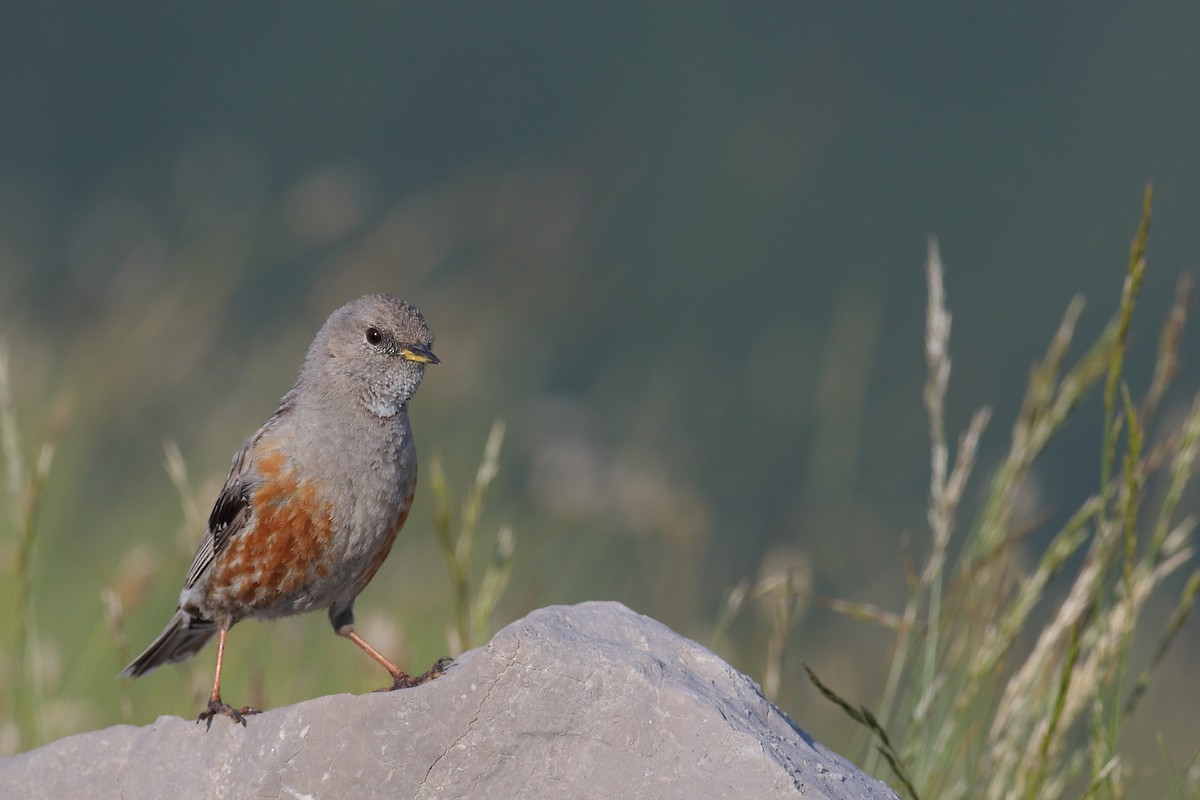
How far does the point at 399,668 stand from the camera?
4031mm

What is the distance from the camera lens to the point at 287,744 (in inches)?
121

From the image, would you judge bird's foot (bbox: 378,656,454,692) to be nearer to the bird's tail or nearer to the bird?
the bird

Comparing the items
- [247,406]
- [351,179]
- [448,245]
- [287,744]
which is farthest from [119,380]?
[287,744]

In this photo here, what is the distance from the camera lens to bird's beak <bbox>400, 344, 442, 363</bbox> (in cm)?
429

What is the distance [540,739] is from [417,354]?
1601 mm

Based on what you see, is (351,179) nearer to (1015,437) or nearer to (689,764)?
(1015,437)

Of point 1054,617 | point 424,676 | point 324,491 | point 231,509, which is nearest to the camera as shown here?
point 424,676

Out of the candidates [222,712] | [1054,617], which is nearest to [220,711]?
[222,712]

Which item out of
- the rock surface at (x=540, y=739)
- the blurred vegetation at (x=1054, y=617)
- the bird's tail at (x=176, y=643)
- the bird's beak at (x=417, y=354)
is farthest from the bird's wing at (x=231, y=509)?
the blurred vegetation at (x=1054, y=617)

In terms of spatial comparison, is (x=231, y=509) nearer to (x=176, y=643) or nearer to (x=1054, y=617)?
(x=176, y=643)

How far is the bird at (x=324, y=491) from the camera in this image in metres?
3.94

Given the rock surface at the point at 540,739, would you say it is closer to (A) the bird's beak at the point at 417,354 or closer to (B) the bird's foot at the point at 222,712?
(B) the bird's foot at the point at 222,712

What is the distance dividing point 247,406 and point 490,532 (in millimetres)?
1151

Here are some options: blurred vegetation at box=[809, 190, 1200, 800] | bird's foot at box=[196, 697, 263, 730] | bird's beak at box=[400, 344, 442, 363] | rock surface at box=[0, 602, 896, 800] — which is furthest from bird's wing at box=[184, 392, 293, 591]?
blurred vegetation at box=[809, 190, 1200, 800]
